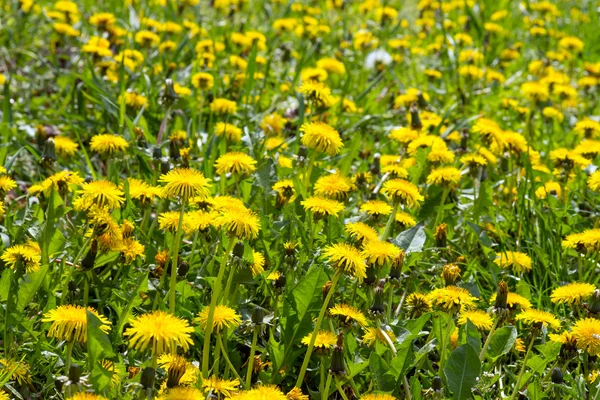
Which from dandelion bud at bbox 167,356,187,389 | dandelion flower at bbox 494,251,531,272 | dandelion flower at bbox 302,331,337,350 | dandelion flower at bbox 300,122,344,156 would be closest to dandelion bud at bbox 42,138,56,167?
dandelion flower at bbox 300,122,344,156

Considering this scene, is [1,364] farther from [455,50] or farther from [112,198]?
[455,50]

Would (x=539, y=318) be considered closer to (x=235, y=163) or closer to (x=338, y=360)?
(x=338, y=360)

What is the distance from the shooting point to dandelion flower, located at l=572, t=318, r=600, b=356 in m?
1.83

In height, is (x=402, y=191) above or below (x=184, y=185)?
below

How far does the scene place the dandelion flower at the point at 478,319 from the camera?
1957 mm

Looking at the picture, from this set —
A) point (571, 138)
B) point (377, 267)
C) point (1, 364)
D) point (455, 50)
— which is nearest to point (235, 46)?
point (455, 50)

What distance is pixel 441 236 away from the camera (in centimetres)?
246

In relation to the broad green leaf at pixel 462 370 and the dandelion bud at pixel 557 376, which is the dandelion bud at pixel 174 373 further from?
the dandelion bud at pixel 557 376

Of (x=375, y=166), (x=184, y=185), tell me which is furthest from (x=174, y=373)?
(x=375, y=166)

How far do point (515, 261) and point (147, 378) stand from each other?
1398 mm

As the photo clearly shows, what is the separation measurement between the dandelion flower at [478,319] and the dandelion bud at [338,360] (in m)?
0.42

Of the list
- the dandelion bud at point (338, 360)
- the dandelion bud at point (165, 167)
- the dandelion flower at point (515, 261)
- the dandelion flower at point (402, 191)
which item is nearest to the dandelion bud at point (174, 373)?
the dandelion bud at point (338, 360)

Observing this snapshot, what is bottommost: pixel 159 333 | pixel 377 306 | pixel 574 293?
pixel 574 293

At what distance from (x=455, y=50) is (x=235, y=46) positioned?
50.7 inches
